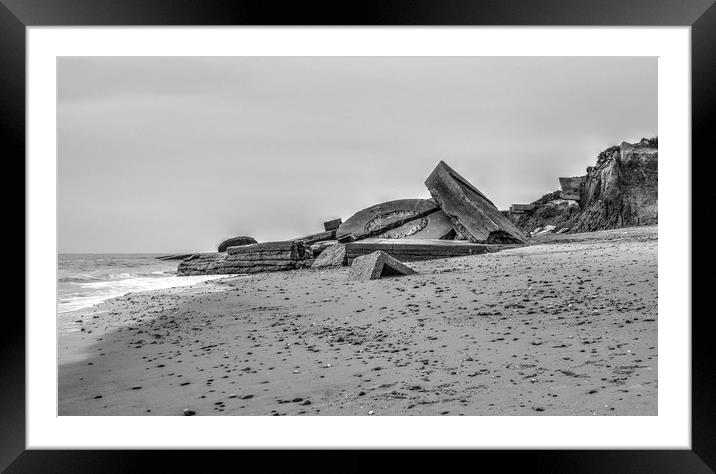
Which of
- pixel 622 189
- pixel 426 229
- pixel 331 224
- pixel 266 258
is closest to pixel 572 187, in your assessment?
pixel 622 189

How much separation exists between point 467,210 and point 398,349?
6140 millimetres

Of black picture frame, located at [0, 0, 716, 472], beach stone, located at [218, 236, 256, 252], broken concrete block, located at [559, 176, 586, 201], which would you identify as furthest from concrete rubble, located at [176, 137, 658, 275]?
black picture frame, located at [0, 0, 716, 472]

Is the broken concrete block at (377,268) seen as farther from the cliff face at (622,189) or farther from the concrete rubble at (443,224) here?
the cliff face at (622,189)

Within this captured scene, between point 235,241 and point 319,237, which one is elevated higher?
point 319,237

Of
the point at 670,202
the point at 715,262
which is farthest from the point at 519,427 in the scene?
the point at 670,202

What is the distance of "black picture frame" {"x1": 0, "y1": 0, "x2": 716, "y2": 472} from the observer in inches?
98.9

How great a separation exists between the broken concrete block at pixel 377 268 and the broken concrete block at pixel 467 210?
3167 mm

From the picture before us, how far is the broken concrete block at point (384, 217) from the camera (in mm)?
10172

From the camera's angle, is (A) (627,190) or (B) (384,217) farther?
(A) (627,190)

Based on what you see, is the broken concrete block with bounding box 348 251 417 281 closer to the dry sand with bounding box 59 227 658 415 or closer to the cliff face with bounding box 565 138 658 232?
the dry sand with bounding box 59 227 658 415

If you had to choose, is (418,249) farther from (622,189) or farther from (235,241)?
(235,241)

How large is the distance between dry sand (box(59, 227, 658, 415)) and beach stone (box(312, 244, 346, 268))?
265 centimetres
